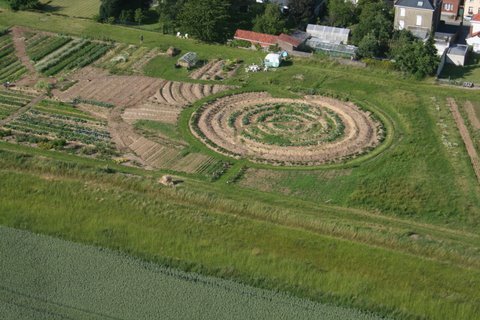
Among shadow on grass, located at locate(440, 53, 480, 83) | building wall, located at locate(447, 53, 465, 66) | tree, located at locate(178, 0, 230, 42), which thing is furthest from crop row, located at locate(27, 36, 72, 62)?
building wall, located at locate(447, 53, 465, 66)

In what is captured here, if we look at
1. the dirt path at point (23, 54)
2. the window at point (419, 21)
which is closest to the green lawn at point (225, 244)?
the dirt path at point (23, 54)

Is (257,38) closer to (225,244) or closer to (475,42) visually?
(475,42)

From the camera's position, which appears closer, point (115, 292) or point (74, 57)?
point (115, 292)

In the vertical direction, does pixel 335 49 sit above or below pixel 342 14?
below

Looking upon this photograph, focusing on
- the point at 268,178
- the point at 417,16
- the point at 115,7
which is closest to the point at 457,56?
the point at 417,16

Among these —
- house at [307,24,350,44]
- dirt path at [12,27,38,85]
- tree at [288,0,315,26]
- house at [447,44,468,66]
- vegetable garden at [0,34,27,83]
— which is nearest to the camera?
dirt path at [12,27,38,85]

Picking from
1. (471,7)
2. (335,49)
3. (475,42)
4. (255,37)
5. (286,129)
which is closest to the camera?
(286,129)

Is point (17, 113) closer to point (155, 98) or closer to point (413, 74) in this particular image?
point (155, 98)

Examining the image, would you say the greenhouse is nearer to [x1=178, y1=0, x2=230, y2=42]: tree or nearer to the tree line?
the tree line

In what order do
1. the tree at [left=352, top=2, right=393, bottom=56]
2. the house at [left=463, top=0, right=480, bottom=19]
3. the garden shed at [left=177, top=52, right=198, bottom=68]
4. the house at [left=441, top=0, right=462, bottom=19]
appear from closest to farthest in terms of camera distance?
1. the garden shed at [left=177, top=52, right=198, bottom=68]
2. the tree at [left=352, top=2, right=393, bottom=56]
3. the house at [left=463, top=0, right=480, bottom=19]
4. the house at [left=441, top=0, right=462, bottom=19]
